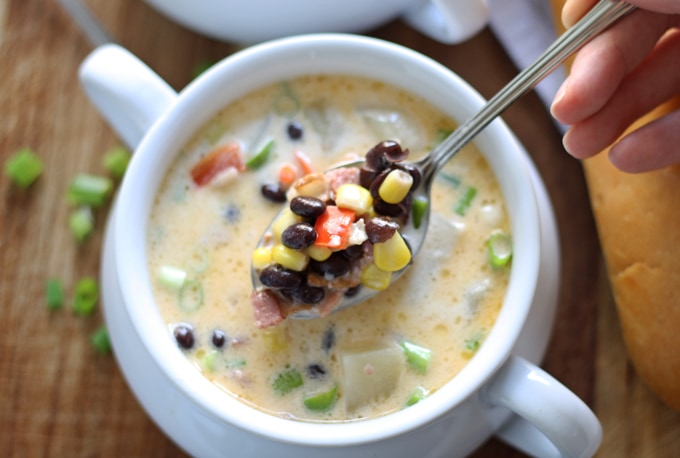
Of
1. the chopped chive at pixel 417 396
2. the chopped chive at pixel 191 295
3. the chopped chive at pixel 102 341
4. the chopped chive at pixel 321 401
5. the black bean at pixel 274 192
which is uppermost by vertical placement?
the black bean at pixel 274 192

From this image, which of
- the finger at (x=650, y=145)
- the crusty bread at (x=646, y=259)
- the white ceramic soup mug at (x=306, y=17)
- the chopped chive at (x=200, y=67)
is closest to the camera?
the finger at (x=650, y=145)

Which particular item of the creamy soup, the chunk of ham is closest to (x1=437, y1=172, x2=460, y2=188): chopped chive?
the creamy soup

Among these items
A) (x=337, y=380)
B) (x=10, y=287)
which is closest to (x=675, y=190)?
(x=337, y=380)

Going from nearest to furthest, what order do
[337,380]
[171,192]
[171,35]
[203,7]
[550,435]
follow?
[550,435], [337,380], [171,192], [203,7], [171,35]

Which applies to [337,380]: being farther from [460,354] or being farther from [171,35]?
[171,35]

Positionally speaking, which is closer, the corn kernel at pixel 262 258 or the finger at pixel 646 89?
the corn kernel at pixel 262 258

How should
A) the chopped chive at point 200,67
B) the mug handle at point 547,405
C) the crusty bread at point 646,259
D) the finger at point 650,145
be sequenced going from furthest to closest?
the chopped chive at point 200,67 → the crusty bread at point 646,259 → the finger at point 650,145 → the mug handle at point 547,405

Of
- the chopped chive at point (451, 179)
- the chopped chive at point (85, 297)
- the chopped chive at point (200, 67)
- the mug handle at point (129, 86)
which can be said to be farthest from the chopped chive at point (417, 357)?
the chopped chive at point (200, 67)

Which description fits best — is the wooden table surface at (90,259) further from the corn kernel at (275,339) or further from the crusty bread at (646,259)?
the corn kernel at (275,339)
